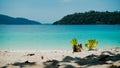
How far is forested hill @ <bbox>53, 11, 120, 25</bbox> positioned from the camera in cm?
9544

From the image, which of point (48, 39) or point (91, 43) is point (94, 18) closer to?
point (48, 39)

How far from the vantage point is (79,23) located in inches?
4493

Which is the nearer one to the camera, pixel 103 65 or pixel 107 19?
pixel 103 65

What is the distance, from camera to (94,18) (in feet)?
334

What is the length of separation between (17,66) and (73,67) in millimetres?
1018

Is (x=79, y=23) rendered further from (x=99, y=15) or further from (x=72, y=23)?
(x=99, y=15)

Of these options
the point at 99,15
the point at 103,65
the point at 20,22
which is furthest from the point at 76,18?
the point at 103,65

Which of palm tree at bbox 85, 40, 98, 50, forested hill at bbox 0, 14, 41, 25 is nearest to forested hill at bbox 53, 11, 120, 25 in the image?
forested hill at bbox 0, 14, 41, 25

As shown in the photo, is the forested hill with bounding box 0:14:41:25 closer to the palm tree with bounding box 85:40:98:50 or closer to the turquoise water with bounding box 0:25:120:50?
the turquoise water with bounding box 0:25:120:50

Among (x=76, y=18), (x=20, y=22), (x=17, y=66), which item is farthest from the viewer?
(x=20, y=22)

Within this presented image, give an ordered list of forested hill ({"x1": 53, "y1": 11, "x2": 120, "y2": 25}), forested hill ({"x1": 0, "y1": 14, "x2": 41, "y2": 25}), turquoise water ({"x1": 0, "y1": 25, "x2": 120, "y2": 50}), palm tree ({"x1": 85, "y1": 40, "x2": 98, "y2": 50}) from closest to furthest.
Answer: palm tree ({"x1": 85, "y1": 40, "x2": 98, "y2": 50}) → turquoise water ({"x1": 0, "y1": 25, "x2": 120, "y2": 50}) → forested hill ({"x1": 53, "y1": 11, "x2": 120, "y2": 25}) → forested hill ({"x1": 0, "y1": 14, "x2": 41, "y2": 25})

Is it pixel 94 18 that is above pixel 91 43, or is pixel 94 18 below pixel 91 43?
below

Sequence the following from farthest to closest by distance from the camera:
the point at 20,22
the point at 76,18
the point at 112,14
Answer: the point at 20,22 → the point at 76,18 → the point at 112,14

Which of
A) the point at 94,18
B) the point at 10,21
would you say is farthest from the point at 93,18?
the point at 10,21
